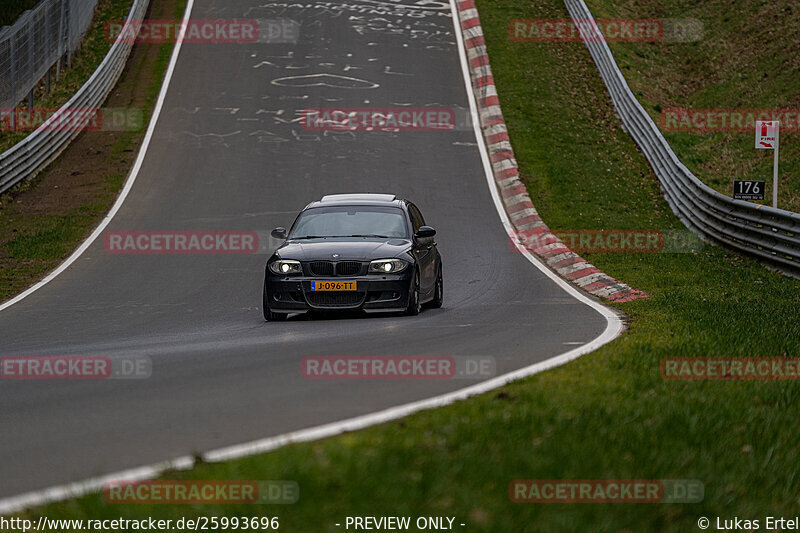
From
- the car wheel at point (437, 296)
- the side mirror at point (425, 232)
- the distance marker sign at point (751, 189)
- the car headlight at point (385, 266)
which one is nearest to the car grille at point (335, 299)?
the car headlight at point (385, 266)

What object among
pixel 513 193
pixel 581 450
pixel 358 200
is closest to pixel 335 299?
pixel 358 200

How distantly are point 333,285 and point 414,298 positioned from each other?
3.54ft

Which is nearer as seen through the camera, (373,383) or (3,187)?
(373,383)

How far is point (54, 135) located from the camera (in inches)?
1121

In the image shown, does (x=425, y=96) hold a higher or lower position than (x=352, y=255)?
higher

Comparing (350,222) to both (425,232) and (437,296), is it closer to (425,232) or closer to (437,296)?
(425,232)

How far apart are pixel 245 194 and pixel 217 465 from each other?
806 inches

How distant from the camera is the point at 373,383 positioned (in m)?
8.30

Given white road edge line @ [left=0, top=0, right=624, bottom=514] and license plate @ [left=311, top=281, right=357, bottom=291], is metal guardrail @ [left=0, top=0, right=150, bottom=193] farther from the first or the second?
white road edge line @ [left=0, top=0, right=624, bottom=514]

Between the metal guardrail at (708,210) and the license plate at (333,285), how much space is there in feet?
26.5

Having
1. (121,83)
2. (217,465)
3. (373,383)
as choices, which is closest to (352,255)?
(373,383)

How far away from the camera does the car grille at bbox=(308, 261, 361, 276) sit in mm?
13250

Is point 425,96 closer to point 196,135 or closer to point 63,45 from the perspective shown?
point 196,135

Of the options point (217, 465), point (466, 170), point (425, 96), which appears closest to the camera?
point (217, 465)
